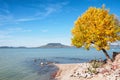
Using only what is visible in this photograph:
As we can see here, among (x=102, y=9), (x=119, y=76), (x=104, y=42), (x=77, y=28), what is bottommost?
(x=119, y=76)

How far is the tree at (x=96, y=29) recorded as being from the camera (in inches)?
1373

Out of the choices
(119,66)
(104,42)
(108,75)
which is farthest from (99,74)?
(104,42)

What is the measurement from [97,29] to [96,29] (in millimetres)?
219

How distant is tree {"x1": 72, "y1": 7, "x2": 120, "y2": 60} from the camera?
34875 mm

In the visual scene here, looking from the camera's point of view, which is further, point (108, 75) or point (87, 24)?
point (87, 24)

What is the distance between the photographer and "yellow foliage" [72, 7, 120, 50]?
34875 mm

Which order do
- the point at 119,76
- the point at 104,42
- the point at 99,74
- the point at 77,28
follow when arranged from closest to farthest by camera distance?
1. the point at 119,76
2. the point at 99,74
3. the point at 104,42
4. the point at 77,28

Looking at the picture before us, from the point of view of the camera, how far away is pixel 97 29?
3497cm

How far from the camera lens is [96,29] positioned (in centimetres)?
3512

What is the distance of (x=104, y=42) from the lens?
116 ft

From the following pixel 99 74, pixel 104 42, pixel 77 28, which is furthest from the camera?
pixel 77 28

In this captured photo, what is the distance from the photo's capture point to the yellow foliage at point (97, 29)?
3488cm

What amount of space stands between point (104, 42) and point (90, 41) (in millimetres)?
2628

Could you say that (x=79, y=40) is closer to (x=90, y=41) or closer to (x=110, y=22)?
(x=90, y=41)
